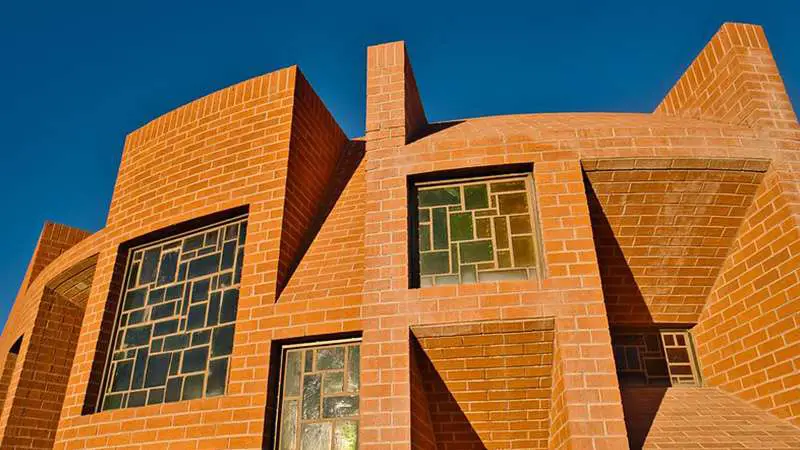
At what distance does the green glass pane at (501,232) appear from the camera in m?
6.54

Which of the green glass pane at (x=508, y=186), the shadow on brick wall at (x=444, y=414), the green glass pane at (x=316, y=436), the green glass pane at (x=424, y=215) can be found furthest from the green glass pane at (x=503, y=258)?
the green glass pane at (x=316, y=436)

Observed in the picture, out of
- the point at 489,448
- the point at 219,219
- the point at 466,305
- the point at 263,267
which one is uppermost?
the point at 219,219

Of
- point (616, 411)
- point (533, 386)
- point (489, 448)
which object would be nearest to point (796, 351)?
point (616, 411)

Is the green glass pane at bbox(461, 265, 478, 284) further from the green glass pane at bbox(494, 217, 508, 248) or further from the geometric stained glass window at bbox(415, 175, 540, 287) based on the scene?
the green glass pane at bbox(494, 217, 508, 248)

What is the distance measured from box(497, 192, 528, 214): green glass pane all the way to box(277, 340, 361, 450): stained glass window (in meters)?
2.23

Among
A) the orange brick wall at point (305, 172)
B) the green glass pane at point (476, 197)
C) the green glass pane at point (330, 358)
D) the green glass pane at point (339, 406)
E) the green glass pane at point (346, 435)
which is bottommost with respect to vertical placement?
the green glass pane at point (346, 435)

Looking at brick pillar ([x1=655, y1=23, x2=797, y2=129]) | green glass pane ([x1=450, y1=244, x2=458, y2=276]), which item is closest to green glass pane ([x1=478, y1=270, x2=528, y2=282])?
green glass pane ([x1=450, y1=244, x2=458, y2=276])

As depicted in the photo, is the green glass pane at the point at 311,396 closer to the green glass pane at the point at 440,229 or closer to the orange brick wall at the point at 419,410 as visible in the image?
the orange brick wall at the point at 419,410

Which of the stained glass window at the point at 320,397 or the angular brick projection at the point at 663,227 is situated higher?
the angular brick projection at the point at 663,227

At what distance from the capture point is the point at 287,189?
7430 millimetres

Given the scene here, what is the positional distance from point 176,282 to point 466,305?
398cm

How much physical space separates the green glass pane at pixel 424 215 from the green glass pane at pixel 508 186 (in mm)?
787

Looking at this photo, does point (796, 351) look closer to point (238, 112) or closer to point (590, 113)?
point (590, 113)

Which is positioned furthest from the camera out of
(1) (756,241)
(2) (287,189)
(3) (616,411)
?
(2) (287,189)
